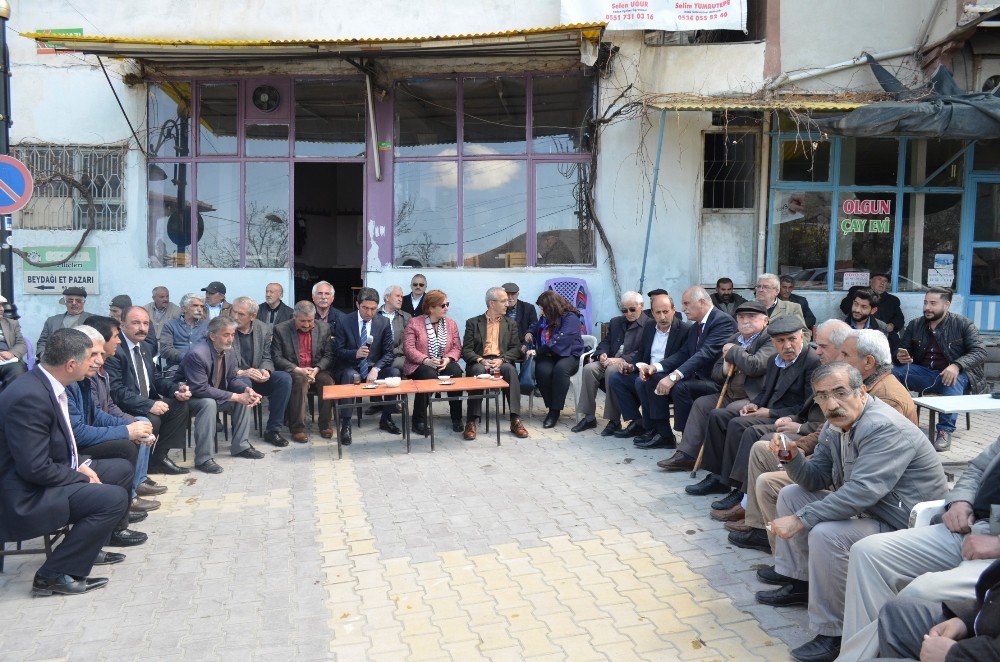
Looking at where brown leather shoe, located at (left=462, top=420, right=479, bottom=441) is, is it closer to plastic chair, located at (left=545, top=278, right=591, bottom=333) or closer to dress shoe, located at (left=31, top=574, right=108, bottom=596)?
plastic chair, located at (left=545, top=278, right=591, bottom=333)

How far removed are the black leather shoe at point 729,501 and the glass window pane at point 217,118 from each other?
807 cm

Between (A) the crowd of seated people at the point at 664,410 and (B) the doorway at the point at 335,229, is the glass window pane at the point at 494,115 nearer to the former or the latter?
(A) the crowd of seated people at the point at 664,410

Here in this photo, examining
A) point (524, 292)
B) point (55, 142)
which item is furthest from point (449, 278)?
point (55, 142)

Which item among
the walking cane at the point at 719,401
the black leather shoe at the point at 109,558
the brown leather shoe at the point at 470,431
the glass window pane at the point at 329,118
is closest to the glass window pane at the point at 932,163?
the walking cane at the point at 719,401

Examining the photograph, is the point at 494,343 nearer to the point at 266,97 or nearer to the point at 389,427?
the point at 389,427

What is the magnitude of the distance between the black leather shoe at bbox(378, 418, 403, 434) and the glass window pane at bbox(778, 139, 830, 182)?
602 centimetres

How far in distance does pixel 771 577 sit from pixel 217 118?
30.3 ft

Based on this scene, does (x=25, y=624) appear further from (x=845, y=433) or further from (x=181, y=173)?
(x=181, y=173)

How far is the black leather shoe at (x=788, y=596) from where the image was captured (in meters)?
4.18

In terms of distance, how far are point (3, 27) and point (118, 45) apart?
1712 mm

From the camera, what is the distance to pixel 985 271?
1048cm

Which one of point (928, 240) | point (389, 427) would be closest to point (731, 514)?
point (389, 427)

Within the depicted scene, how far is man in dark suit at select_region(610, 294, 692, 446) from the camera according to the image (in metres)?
7.50

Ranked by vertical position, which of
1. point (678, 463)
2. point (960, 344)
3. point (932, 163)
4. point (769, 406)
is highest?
point (932, 163)
